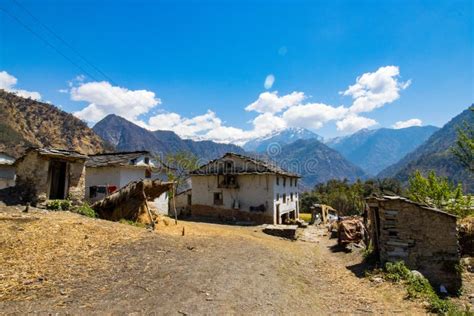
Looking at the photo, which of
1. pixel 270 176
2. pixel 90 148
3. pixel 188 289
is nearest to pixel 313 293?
pixel 188 289

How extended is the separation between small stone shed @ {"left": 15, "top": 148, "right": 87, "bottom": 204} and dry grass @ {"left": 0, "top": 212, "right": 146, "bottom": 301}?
2542 millimetres

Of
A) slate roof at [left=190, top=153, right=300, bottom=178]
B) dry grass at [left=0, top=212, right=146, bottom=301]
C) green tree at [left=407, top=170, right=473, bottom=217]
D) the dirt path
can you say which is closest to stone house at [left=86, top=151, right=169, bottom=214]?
slate roof at [left=190, top=153, right=300, bottom=178]

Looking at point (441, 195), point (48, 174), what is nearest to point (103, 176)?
point (48, 174)

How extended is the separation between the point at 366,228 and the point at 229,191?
55.5 ft

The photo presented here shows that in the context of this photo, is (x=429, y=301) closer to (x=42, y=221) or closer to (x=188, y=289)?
(x=188, y=289)

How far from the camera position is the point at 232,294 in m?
8.22

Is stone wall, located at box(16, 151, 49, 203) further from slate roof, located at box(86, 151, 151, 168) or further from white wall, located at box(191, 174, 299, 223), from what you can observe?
white wall, located at box(191, 174, 299, 223)

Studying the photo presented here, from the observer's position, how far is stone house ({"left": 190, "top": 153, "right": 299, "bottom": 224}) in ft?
99.5

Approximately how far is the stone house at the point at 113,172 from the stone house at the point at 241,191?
5030 mm

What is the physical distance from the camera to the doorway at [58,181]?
18.6 meters

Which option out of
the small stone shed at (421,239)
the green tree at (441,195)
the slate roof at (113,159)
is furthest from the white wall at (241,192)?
the small stone shed at (421,239)

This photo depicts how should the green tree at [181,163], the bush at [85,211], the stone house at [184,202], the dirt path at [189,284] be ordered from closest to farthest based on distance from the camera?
the dirt path at [189,284]
the bush at [85,211]
the stone house at [184,202]
the green tree at [181,163]

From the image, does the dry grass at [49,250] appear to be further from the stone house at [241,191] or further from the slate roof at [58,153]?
the stone house at [241,191]

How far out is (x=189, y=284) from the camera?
8.52 meters
